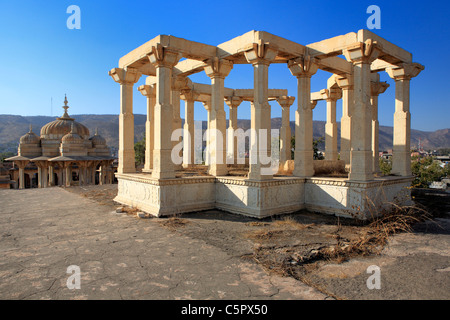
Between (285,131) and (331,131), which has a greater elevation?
(285,131)

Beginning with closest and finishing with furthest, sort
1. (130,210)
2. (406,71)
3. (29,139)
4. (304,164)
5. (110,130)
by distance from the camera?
(130,210), (304,164), (406,71), (29,139), (110,130)

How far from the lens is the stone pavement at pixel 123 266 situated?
3889 mm

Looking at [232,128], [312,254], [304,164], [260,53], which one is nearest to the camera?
[312,254]

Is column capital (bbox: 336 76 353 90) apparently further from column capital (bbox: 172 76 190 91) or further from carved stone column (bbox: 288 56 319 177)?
column capital (bbox: 172 76 190 91)

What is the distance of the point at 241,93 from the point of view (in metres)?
15.9

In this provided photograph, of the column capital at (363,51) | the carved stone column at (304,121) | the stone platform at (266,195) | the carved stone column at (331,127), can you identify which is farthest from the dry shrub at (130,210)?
the carved stone column at (331,127)

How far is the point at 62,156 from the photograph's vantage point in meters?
30.0

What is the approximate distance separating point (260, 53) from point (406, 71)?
5.28 meters

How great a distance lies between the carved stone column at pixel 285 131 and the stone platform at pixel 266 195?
5594 millimetres

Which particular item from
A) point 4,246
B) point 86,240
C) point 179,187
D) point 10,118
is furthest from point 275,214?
point 10,118

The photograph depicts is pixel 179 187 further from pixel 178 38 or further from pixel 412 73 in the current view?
pixel 412 73

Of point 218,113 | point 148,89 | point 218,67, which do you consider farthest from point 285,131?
point 148,89

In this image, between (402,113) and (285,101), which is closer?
(402,113)

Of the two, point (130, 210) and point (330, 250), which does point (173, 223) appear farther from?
point (330, 250)
